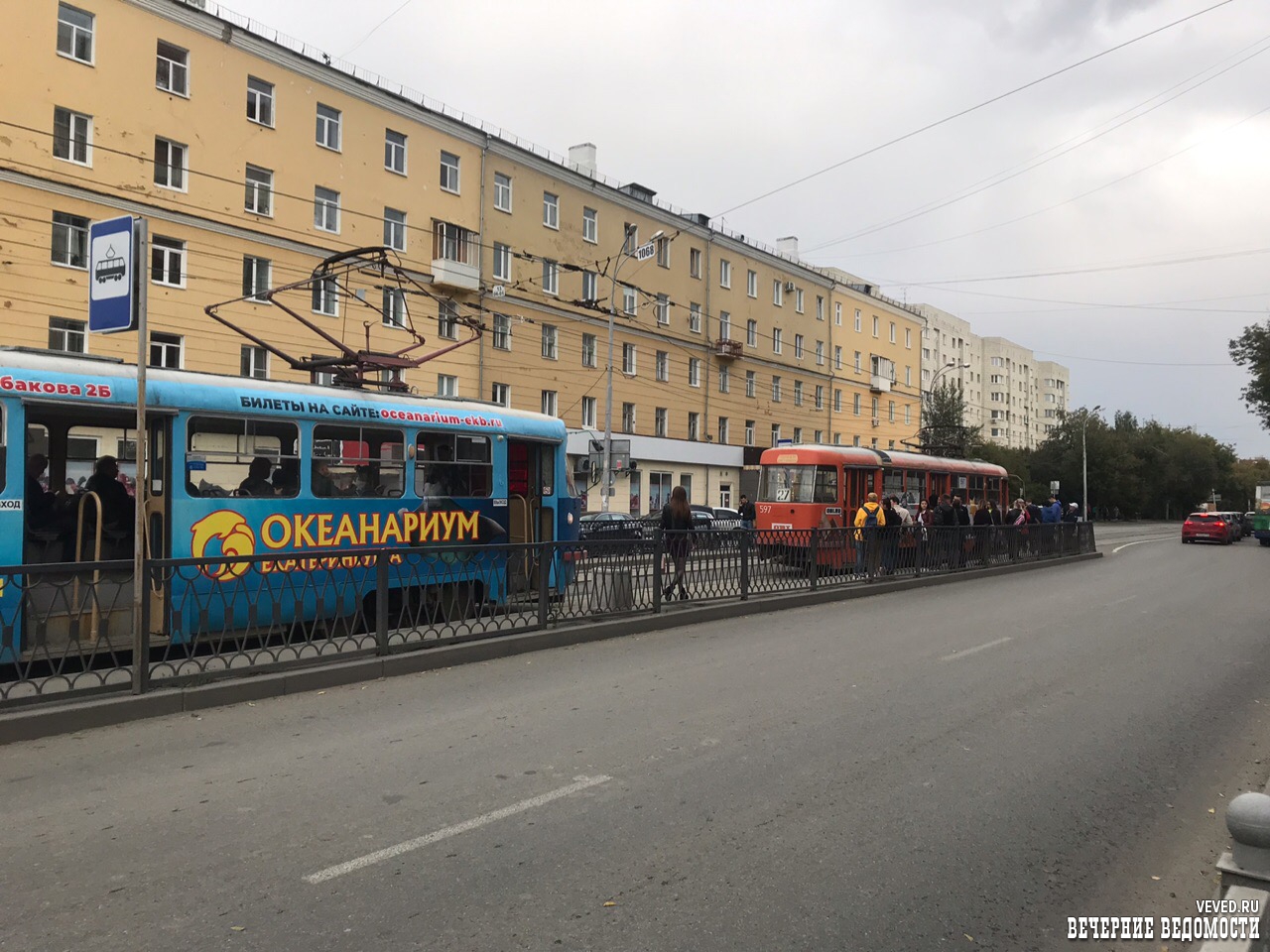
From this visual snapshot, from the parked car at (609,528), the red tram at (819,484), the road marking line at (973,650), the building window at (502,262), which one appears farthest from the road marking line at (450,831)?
the building window at (502,262)

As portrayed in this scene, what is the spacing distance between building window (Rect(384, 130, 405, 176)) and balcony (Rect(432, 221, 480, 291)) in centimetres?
225

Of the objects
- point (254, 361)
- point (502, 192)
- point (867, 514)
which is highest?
point (502, 192)

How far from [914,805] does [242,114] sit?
91.6ft

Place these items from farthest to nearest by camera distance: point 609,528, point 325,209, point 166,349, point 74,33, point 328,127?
point 328,127, point 325,209, point 166,349, point 609,528, point 74,33

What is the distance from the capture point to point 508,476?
41.7 ft

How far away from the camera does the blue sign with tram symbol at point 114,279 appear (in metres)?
6.66

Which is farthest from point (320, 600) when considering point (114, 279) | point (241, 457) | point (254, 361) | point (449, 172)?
point (449, 172)

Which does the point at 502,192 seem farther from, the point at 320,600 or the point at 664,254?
the point at 320,600

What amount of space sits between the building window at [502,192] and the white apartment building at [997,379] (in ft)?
204

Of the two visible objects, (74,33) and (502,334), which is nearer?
(74,33)

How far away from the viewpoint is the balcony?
31.2 metres

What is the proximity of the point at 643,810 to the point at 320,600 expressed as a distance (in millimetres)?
4679

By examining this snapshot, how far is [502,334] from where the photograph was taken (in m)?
34.2

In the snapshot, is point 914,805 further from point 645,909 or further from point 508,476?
point 508,476
